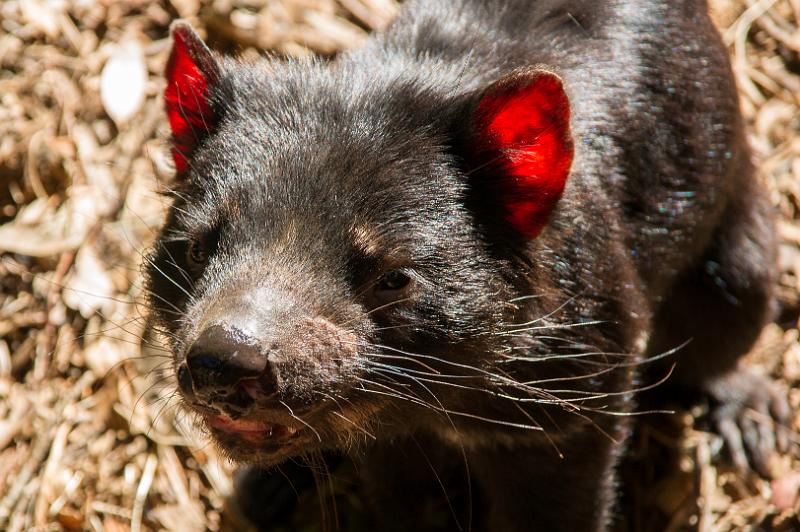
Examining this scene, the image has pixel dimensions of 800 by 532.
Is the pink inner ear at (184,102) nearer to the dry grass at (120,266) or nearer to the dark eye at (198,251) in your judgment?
the dark eye at (198,251)

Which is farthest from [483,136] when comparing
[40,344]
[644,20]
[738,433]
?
[40,344]

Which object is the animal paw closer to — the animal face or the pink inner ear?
the animal face

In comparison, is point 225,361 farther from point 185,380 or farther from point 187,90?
point 187,90

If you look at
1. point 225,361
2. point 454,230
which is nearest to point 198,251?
point 225,361

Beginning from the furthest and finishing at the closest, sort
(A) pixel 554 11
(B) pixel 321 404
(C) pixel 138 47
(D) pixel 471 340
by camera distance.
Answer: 1. (C) pixel 138 47
2. (A) pixel 554 11
3. (D) pixel 471 340
4. (B) pixel 321 404

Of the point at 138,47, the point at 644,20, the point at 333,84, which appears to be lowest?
the point at 138,47

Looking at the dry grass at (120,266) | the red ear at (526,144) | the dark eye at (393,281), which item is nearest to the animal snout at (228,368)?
the dark eye at (393,281)

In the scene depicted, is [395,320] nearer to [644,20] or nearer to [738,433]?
[644,20]

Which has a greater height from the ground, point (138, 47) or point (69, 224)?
point (138, 47)
